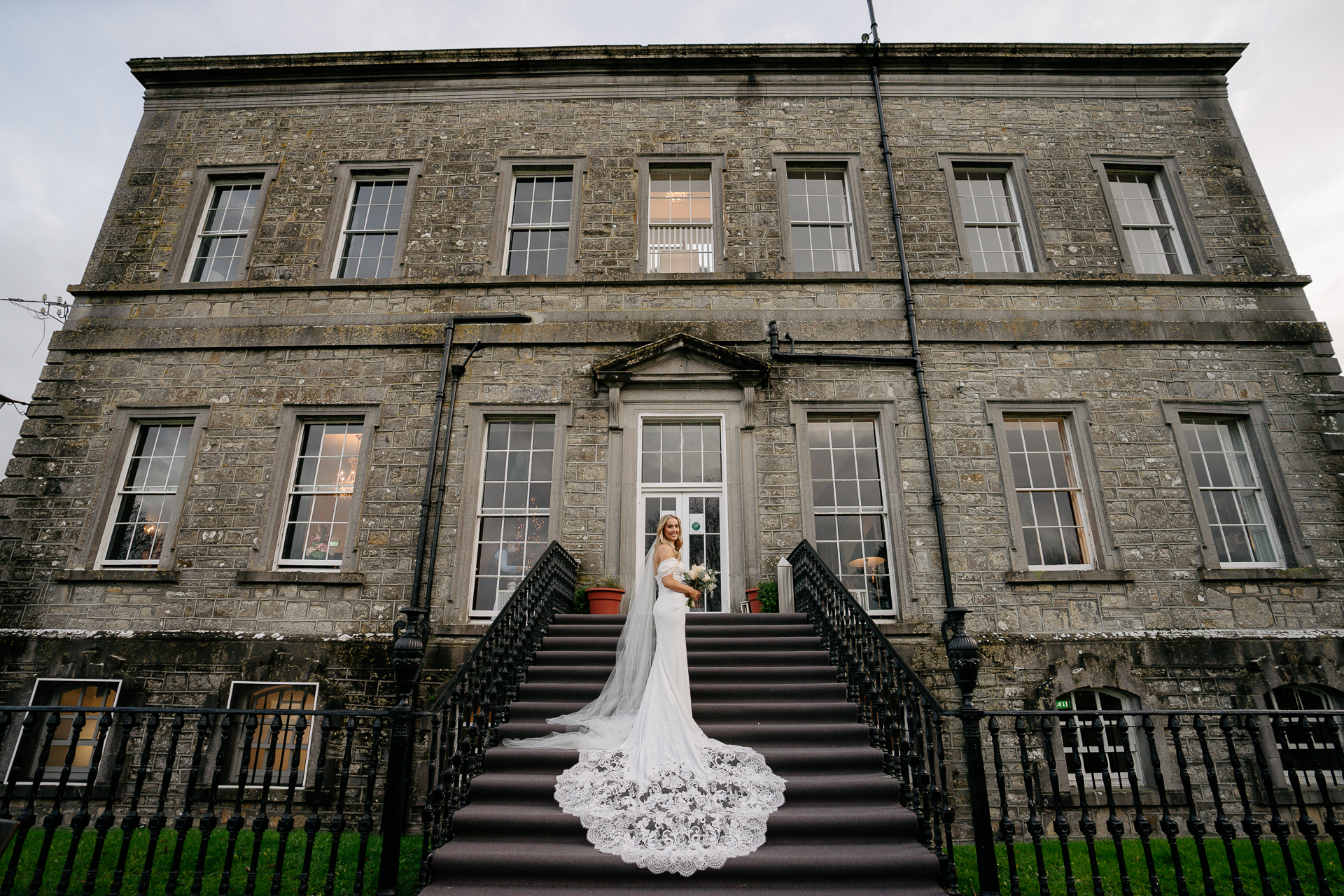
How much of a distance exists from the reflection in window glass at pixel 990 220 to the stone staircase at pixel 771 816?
7.07 m

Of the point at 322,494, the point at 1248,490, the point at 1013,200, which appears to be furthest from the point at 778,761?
the point at 1013,200

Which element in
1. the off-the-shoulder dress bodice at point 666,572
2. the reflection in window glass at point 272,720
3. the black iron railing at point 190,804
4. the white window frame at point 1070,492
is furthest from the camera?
the white window frame at point 1070,492

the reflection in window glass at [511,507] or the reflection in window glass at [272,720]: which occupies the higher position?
the reflection in window glass at [511,507]

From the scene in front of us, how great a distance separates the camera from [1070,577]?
335 inches

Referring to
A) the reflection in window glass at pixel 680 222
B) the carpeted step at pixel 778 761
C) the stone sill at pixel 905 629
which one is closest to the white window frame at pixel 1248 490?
the stone sill at pixel 905 629

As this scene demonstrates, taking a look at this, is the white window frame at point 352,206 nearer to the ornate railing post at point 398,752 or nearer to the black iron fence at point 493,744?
the black iron fence at point 493,744

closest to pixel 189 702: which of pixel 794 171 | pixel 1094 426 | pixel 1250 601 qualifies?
pixel 794 171

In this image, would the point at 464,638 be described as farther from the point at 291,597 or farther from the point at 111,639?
the point at 111,639

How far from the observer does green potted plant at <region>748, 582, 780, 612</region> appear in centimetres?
824

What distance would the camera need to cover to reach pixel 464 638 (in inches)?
332

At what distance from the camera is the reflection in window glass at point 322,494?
29.7 feet

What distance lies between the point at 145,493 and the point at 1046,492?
1290cm

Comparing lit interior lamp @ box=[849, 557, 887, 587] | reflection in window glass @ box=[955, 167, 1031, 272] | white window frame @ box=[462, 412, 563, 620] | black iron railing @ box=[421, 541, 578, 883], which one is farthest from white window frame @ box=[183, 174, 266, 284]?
reflection in window glass @ box=[955, 167, 1031, 272]

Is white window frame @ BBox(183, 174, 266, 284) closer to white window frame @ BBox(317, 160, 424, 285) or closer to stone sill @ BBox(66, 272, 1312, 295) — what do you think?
stone sill @ BBox(66, 272, 1312, 295)
